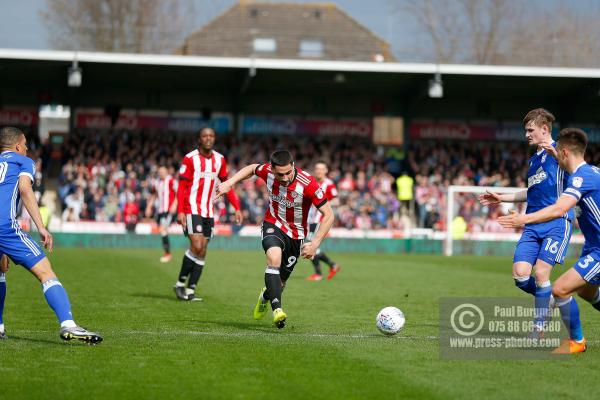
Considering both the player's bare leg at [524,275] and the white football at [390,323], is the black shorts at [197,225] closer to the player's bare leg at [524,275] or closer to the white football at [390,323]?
the white football at [390,323]

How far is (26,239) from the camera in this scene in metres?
7.77

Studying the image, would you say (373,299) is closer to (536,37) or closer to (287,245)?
(287,245)

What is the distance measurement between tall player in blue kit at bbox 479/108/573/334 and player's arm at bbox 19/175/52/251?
4.28 metres

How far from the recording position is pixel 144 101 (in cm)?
3734

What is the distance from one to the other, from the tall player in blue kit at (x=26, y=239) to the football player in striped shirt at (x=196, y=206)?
4.44m

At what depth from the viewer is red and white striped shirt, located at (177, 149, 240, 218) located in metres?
12.3

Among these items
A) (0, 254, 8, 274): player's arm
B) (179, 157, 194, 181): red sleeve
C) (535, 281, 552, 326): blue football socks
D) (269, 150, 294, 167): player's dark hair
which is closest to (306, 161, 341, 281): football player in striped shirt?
(179, 157, 194, 181): red sleeve

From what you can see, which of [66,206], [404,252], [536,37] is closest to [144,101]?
[66,206]

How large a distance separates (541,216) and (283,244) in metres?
3.09

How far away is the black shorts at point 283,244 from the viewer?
9375mm

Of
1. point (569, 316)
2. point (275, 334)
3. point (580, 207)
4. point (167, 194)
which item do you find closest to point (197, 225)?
point (275, 334)

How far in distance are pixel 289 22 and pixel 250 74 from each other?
11.9 meters

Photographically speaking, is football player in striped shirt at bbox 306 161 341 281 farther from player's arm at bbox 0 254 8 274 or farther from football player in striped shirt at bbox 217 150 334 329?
player's arm at bbox 0 254 8 274

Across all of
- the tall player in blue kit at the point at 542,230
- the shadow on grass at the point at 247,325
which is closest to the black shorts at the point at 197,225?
the shadow on grass at the point at 247,325
